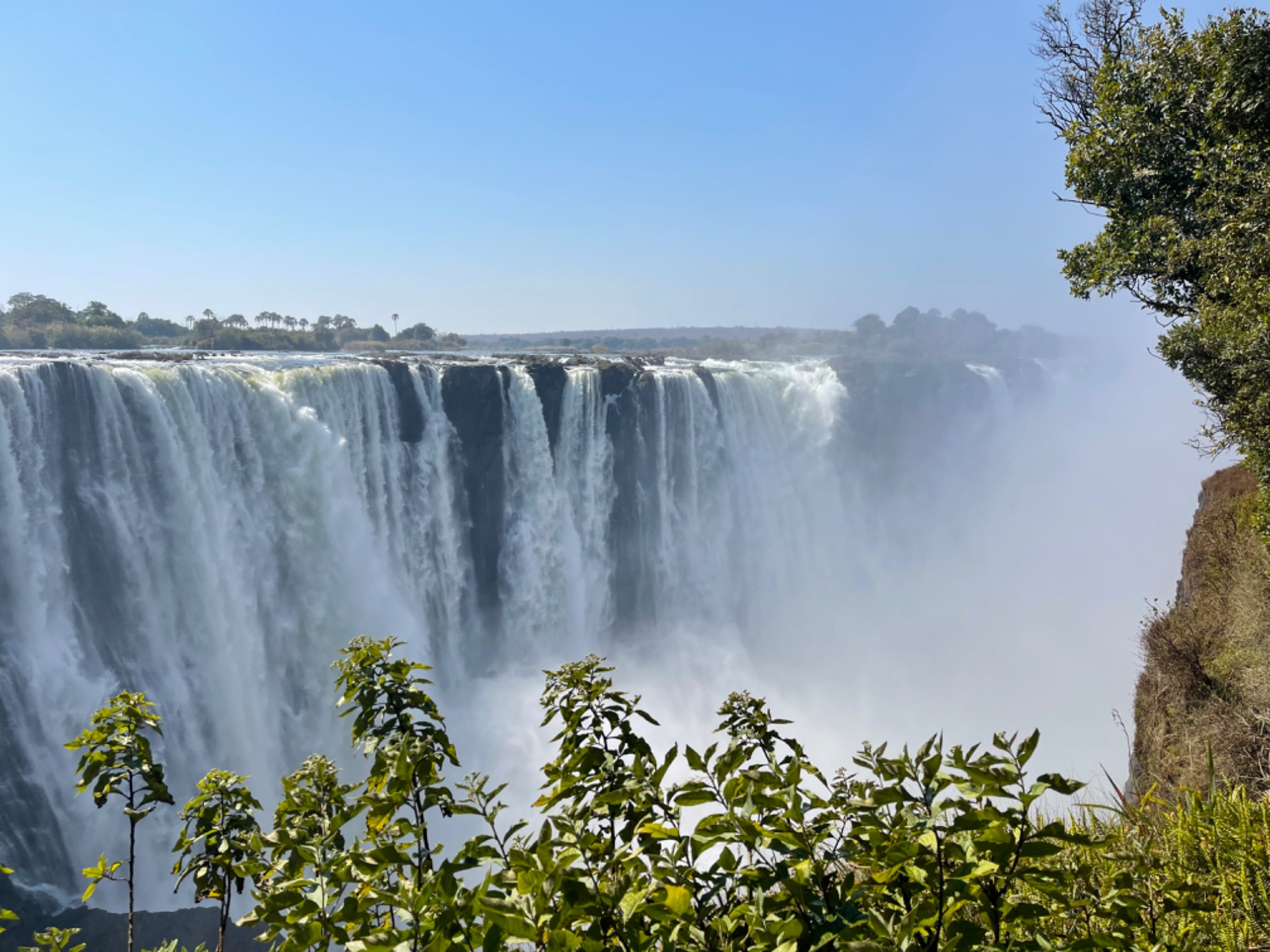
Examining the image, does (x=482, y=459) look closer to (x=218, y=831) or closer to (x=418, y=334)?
(x=218, y=831)

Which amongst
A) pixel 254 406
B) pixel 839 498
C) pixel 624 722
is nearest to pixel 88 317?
pixel 254 406

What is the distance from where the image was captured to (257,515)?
51.3 feet

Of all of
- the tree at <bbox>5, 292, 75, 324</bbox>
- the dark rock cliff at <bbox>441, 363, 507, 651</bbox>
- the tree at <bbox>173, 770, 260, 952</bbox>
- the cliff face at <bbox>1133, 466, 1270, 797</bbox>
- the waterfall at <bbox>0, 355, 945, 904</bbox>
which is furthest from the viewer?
the tree at <bbox>5, 292, 75, 324</bbox>

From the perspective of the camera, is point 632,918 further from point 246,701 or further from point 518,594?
point 518,594

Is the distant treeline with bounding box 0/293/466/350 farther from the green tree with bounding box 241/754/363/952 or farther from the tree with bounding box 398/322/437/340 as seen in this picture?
the green tree with bounding box 241/754/363/952

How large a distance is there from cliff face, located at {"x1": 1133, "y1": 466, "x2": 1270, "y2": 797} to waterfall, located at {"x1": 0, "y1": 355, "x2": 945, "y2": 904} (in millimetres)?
13905

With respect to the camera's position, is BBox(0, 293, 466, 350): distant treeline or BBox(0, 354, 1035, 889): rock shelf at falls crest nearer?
BBox(0, 354, 1035, 889): rock shelf at falls crest

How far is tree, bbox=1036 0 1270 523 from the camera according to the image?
22.6ft

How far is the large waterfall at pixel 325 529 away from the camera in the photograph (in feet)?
40.7

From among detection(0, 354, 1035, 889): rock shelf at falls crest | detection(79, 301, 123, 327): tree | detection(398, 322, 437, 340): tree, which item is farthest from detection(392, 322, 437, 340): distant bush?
detection(0, 354, 1035, 889): rock shelf at falls crest

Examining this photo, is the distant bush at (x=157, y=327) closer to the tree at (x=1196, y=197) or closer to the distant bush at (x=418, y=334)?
the distant bush at (x=418, y=334)

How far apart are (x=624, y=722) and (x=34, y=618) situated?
14.7m

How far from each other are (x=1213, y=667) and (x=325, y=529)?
16559 mm

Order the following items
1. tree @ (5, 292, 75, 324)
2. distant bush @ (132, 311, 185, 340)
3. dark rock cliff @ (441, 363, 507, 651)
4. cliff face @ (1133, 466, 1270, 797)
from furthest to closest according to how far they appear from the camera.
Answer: distant bush @ (132, 311, 185, 340) < tree @ (5, 292, 75, 324) < dark rock cliff @ (441, 363, 507, 651) < cliff face @ (1133, 466, 1270, 797)
